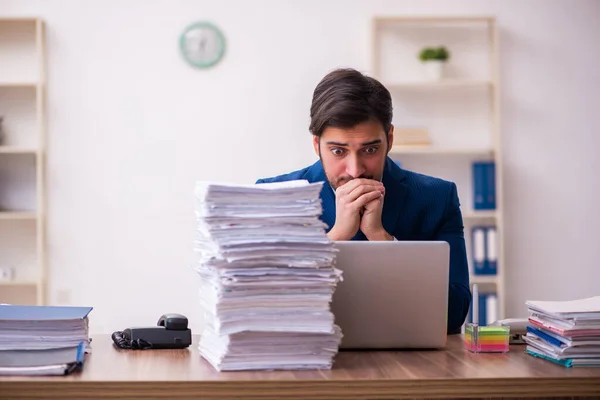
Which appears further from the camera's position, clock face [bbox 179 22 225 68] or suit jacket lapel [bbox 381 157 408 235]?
clock face [bbox 179 22 225 68]

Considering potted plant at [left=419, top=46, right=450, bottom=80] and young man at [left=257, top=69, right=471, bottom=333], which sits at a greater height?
potted plant at [left=419, top=46, right=450, bottom=80]

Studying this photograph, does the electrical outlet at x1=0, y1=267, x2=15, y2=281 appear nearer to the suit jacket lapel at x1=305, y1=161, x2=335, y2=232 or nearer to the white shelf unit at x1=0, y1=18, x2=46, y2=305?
the white shelf unit at x1=0, y1=18, x2=46, y2=305

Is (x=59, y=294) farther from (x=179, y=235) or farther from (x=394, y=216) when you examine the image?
(x=394, y=216)

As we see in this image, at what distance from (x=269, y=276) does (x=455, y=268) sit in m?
0.84

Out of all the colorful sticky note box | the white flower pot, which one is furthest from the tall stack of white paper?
the white flower pot

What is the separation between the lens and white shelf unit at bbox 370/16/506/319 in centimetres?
475

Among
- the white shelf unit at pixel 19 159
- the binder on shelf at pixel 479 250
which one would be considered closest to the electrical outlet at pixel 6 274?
the white shelf unit at pixel 19 159

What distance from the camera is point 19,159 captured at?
4.69m

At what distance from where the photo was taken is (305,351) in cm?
144

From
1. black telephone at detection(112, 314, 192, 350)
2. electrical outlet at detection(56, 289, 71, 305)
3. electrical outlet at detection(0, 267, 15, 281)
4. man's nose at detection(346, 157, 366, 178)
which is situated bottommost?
electrical outlet at detection(56, 289, 71, 305)

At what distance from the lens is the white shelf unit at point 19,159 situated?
4668 millimetres

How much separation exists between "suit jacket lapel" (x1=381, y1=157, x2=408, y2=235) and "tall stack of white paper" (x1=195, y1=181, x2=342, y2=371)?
87 centimetres

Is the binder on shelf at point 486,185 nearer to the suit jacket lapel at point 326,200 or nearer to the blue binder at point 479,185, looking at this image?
the blue binder at point 479,185

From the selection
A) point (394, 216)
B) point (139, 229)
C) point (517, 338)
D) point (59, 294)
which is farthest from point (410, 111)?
point (517, 338)
